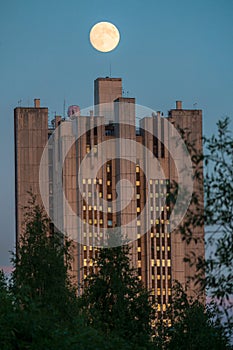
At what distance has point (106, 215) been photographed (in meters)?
177

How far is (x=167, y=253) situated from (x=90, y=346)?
139 m

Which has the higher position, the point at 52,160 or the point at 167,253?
the point at 52,160

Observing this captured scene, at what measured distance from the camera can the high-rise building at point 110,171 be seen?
6639 inches

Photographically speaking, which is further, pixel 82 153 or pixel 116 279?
pixel 82 153

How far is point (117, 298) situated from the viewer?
5312cm

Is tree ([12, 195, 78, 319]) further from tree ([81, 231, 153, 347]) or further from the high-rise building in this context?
the high-rise building

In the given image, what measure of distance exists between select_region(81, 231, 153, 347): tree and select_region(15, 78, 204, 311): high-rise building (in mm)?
110069

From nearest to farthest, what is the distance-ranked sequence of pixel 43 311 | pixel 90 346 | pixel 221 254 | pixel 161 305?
pixel 221 254 < pixel 90 346 < pixel 43 311 < pixel 161 305

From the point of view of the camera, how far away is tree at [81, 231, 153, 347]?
51250 mm

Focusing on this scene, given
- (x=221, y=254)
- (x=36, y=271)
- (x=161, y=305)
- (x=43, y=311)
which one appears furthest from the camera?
(x=161, y=305)

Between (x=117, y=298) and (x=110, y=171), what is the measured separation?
123060 mm

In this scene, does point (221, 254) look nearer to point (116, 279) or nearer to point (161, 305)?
point (116, 279)

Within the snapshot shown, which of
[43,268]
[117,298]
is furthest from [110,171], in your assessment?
[43,268]

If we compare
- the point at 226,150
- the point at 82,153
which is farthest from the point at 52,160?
the point at 226,150
